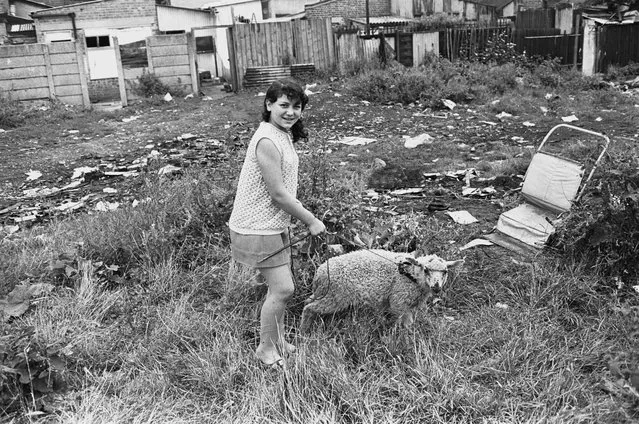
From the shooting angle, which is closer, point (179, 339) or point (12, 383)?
point (12, 383)

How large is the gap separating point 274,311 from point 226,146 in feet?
15.6

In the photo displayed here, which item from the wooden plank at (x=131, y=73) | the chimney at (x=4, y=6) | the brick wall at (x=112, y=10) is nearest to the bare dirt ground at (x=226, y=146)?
the wooden plank at (x=131, y=73)

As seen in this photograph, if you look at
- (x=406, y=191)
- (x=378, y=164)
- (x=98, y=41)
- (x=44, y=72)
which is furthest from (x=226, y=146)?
(x=98, y=41)

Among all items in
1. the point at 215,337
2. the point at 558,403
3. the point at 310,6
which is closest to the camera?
the point at 558,403

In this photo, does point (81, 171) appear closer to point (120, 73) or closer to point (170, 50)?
point (120, 73)

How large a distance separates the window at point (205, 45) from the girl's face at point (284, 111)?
19515 millimetres

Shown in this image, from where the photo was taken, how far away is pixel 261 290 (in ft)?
12.6

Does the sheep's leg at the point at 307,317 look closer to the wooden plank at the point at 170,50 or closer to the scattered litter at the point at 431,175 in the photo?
the scattered litter at the point at 431,175

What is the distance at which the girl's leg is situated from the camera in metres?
3.03

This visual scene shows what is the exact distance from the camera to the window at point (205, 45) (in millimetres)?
21344

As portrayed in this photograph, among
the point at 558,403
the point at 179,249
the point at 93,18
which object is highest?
the point at 93,18

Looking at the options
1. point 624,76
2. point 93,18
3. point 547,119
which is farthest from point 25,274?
point 93,18

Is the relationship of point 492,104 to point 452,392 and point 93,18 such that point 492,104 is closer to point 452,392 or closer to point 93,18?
point 452,392

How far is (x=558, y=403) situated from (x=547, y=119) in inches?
332
